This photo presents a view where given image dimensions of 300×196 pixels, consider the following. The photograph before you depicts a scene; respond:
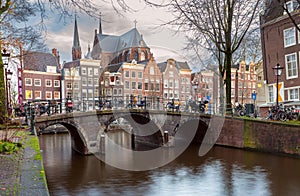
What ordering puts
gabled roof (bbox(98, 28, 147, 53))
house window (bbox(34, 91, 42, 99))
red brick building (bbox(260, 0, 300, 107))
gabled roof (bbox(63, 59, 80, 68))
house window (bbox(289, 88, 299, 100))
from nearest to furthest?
red brick building (bbox(260, 0, 300, 107))
house window (bbox(289, 88, 299, 100))
house window (bbox(34, 91, 42, 99))
gabled roof (bbox(63, 59, 80, 68))
gabled roof (bbox(98, 28, 147, 53))

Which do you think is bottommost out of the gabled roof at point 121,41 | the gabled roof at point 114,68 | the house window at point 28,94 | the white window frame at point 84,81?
the house window at point 28,94

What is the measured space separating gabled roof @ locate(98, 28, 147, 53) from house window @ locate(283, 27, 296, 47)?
3761 centimetres

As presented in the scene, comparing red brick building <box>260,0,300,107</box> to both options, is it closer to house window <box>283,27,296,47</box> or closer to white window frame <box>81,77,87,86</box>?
house window <box>283,27,296,47</box>

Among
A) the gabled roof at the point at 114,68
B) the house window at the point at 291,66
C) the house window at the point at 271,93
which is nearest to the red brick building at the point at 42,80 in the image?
the gabled roof at the point at 114,68

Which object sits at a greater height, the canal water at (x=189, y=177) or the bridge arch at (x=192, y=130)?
the bridge arch at (x=192, y=130)

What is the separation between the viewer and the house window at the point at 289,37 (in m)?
22.3

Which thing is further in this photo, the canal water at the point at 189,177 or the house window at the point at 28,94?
the house window at the point at 28,94

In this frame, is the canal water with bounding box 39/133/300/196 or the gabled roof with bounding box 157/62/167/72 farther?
the gabled roof with bounding box 157/62/167/72

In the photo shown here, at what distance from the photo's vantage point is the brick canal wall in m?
14.6

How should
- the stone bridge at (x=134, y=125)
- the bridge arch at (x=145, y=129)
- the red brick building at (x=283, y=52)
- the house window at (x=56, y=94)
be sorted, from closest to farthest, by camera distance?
the stone bridge at (x=134, y=125), the bridge arch at (x=145, y=129), the red brick building at (x=283, y=52), the house window at (x=56, y=94)

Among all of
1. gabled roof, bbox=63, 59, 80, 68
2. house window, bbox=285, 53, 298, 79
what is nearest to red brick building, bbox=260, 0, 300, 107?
house window, bbox=285, 53, 298, 79

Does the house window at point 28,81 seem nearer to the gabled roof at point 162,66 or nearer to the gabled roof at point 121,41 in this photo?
the gabled roof at point 162,66

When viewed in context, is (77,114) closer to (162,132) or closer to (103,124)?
(103,124)

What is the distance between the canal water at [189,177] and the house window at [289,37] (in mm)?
9614
